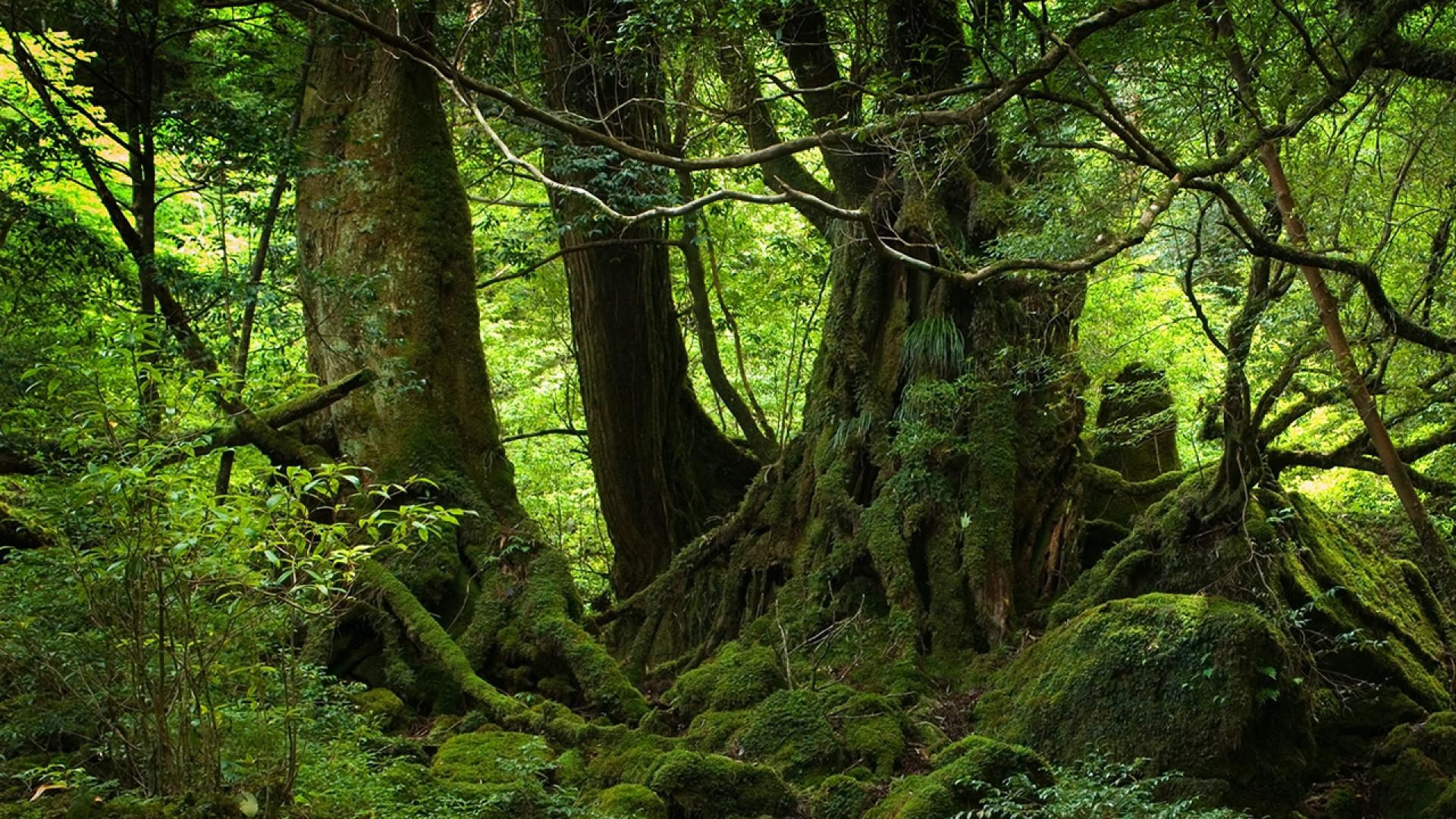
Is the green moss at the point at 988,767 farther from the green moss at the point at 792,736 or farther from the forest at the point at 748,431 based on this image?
the green moss at the point at 792,736

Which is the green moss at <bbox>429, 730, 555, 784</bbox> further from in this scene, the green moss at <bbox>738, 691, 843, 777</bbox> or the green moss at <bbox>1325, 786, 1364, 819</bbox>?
the green moss at <bbox>1325, 786, 1364, 819</bbox>

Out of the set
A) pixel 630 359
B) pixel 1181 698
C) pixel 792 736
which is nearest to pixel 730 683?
pixel 792 736

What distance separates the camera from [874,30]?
7195 mm

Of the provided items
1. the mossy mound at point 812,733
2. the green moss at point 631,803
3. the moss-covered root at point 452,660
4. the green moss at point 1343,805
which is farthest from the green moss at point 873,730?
the green moss at point 1343,805

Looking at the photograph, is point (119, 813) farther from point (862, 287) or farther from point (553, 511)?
point (553, 511)

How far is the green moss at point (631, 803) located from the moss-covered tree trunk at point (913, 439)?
99.1 inches

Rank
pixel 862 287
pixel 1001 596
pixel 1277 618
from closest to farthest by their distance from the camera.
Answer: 1. pixel 1277 618
2. pixel 1001 596
3. pixel 862 287

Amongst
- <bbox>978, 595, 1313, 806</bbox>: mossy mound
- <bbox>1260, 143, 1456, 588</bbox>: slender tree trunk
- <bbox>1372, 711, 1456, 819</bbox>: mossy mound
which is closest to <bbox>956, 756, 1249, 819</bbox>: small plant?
<bbox>978, 595, 1313, 806</bbox>: mossy mound

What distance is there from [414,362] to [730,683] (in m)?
3.27

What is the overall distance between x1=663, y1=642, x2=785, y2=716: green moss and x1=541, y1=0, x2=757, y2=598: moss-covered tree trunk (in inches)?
113

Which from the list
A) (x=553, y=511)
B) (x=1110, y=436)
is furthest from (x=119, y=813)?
(x=553, y=511)

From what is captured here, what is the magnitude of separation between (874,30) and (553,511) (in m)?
8.65

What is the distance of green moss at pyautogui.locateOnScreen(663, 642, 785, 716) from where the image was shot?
6.35 m

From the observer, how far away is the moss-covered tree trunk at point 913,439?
719cm
